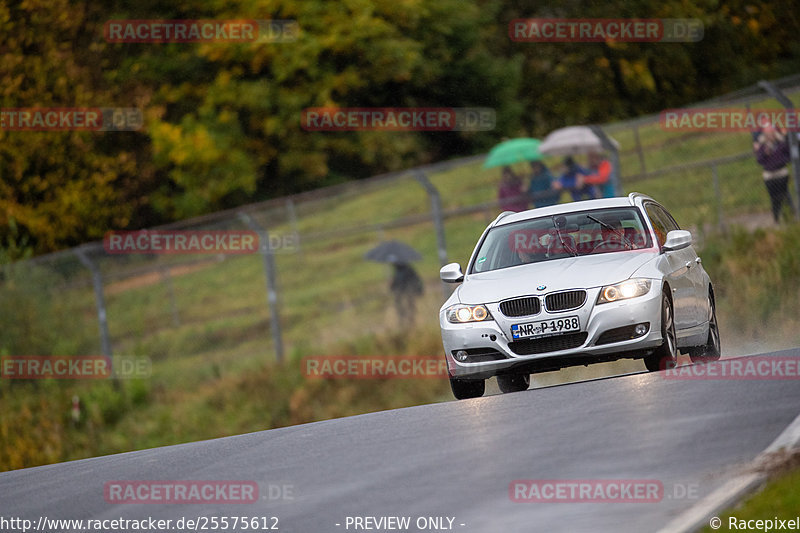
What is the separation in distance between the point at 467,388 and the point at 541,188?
29.9 ft

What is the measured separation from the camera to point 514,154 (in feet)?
81.8

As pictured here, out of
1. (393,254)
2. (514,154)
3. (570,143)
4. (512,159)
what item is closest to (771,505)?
(393,254)

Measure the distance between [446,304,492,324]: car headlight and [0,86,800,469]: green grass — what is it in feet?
21.5

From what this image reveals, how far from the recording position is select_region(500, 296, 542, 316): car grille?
11.3 m

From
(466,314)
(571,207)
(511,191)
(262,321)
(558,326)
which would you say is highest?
(511,191)

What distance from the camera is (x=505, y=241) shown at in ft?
41.5

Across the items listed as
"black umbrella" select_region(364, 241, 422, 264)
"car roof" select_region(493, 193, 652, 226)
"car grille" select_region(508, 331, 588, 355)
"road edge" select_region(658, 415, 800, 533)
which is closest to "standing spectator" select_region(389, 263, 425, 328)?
"black umbrella" select_region(364, 241, 422, 264)

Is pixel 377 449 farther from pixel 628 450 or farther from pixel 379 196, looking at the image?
pixel 379 196

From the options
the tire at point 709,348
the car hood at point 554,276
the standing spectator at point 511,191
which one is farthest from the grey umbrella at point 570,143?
the car hood at point 554,276

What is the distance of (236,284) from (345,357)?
1047 centimetres

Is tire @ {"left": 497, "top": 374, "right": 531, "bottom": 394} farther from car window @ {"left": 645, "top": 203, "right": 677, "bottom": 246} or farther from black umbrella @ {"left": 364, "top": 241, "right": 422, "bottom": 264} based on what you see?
black umbrella @ {"left": 364, "top": 241, "right": 422, "bottom": 264}

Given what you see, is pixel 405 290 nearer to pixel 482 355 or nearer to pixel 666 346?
pixel 482 355

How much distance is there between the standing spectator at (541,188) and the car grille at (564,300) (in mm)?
9520

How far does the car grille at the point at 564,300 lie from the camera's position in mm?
11258
